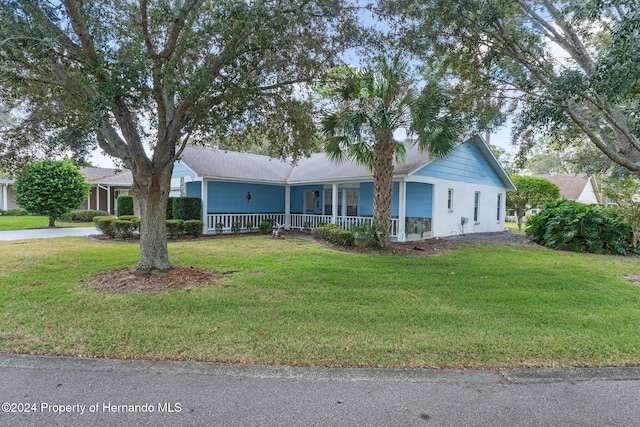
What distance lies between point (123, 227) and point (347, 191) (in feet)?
33.2

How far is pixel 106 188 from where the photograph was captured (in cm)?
2483

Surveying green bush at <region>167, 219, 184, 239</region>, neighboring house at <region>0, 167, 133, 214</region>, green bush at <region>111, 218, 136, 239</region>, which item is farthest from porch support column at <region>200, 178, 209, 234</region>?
neighboring house at <region>0, 167, 133, 214</region>

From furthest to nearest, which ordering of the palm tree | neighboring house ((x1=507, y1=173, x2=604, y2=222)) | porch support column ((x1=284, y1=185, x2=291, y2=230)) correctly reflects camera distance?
neighboring house ((x1=507, y1=173, x2=604, y2=222)), porch support column ((x1=284, y1=185, x2=291, y2=230)), the palm tree

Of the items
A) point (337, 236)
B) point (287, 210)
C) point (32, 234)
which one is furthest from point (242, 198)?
point (32, 234)

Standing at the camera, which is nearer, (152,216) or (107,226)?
(152,216)

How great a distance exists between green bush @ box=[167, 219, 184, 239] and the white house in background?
1408 inches

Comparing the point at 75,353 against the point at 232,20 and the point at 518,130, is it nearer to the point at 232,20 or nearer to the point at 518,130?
the point at 232,20

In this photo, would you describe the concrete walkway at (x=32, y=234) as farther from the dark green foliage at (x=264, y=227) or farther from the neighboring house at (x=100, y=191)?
the neighboring house at (x=100, y=191)

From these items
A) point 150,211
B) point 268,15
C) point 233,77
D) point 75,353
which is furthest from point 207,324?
point 268,15

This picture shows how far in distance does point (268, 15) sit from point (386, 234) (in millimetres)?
7582

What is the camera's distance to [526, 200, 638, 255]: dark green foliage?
12039mm

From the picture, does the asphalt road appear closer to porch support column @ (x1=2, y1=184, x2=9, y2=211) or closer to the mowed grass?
the mowed grass

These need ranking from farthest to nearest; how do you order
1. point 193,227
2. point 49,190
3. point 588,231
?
point 49,190 < point 193,227 < point 588,231

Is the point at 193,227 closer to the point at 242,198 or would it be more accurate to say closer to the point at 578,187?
the point at 242,198
